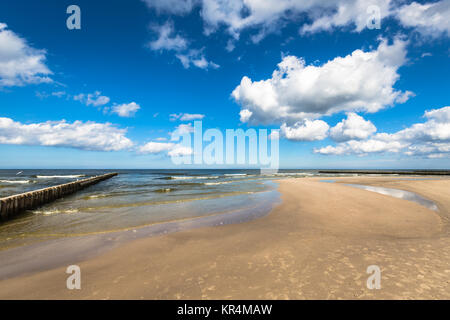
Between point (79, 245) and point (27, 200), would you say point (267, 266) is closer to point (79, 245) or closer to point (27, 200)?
point (79, 245)

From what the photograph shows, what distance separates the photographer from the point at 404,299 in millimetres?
3783

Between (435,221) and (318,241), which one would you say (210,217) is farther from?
(435,221)

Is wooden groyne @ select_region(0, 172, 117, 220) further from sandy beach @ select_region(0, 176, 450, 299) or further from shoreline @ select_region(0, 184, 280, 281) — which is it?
sandy beach @ select_region(0, 176, 450, 299)

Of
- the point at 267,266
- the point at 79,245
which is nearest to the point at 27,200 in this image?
the point at 79,245

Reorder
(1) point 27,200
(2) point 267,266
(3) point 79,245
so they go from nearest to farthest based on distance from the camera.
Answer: (2) point 267,266 < (3) point 79,245 < (1) point 27,200

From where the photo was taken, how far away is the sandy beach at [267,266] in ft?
13.7

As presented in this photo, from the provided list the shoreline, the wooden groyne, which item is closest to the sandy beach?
the shoreline

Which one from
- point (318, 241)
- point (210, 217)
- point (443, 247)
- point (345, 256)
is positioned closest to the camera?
point (345, 256)

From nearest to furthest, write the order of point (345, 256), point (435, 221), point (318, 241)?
point (345, 256)
point (318, 241)
point (435, 221)

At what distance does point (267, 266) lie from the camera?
5281 millimetres

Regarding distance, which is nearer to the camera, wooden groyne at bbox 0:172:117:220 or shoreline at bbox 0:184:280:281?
shoreline at bbox 0:184:280:281

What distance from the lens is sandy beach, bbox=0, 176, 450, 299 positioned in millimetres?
4184
